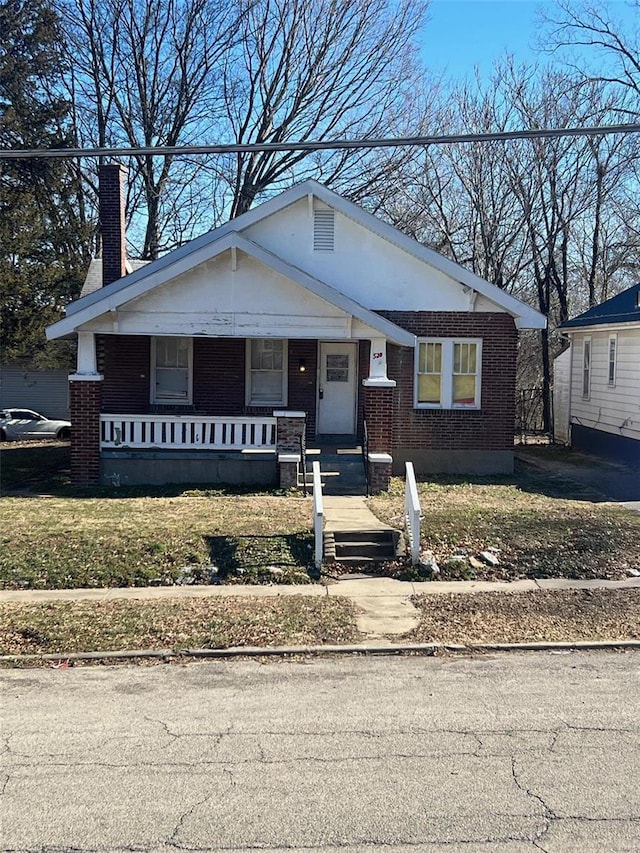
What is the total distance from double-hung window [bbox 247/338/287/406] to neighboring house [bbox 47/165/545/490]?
0.09 feet

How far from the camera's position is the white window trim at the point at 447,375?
1645 centimetres

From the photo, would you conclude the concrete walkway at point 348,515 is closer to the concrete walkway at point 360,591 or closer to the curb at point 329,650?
the concrete walkway at point 360,591

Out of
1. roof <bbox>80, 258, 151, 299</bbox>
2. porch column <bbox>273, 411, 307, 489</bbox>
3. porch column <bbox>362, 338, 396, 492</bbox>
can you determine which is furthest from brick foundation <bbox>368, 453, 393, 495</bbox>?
roof <bbox>80, 258, 151, 299</bbox>

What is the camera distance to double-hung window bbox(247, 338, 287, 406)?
17.1 meters

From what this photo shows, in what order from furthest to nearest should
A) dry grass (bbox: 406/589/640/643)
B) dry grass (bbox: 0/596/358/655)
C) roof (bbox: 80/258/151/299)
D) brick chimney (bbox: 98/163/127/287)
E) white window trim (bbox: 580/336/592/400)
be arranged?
1. white window trim (bbox: 580/336/592/400)
2. roof (bbox: 80/258/151/299)
3. brick chimney (bbox: 98/163/127/287)
4. dry grass (bbox: 406/589/640/643)
5. dry grass (bbox: 0/596/358/655)

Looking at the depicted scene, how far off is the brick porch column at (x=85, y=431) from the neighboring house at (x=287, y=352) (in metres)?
0.03

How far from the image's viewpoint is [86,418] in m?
14.4

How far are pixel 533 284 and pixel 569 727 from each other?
32.9 m

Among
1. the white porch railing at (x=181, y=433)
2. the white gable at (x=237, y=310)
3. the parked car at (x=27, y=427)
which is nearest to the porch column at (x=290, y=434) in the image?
the white porch railing at (x=181, y=433)

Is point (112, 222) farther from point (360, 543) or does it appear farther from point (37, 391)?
point (37, 391)

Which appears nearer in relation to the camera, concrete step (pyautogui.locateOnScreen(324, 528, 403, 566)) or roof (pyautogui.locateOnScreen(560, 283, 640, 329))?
concrete step (pyautogui.locateOnScreen(324, 528, 403, 566))

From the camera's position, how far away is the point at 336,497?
13.1m

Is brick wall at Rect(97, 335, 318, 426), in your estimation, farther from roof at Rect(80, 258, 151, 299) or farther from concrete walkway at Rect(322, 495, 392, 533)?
concrete walkway at Rect(322, 495, 392, 533)

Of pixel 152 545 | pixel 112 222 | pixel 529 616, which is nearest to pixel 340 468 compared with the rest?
pixel 152 545
